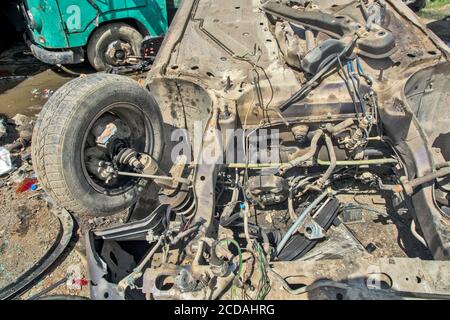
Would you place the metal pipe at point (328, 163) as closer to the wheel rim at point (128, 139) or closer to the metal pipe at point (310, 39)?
the wheel rim at point (128, 139)

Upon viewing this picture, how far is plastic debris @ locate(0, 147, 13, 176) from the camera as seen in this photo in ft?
14.4

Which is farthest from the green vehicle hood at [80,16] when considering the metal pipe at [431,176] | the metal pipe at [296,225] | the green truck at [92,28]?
the metal pipe at [431,176]

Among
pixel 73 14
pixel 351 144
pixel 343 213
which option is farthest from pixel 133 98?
pixel 73 14

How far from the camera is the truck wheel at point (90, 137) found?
2.24 metres

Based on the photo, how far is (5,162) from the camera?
14.6 feet

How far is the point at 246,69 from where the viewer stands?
322 cm

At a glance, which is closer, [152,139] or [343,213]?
[152,139]

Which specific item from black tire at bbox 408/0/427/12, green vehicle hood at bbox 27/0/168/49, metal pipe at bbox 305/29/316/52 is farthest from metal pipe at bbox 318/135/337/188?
black tire at bbox 408/0/427/12

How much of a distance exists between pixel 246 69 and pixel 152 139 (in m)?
1.10

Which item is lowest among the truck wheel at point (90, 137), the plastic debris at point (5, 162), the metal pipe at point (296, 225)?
the plastic debris at point (5, 162)

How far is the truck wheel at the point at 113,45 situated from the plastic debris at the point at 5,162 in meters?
2.48
